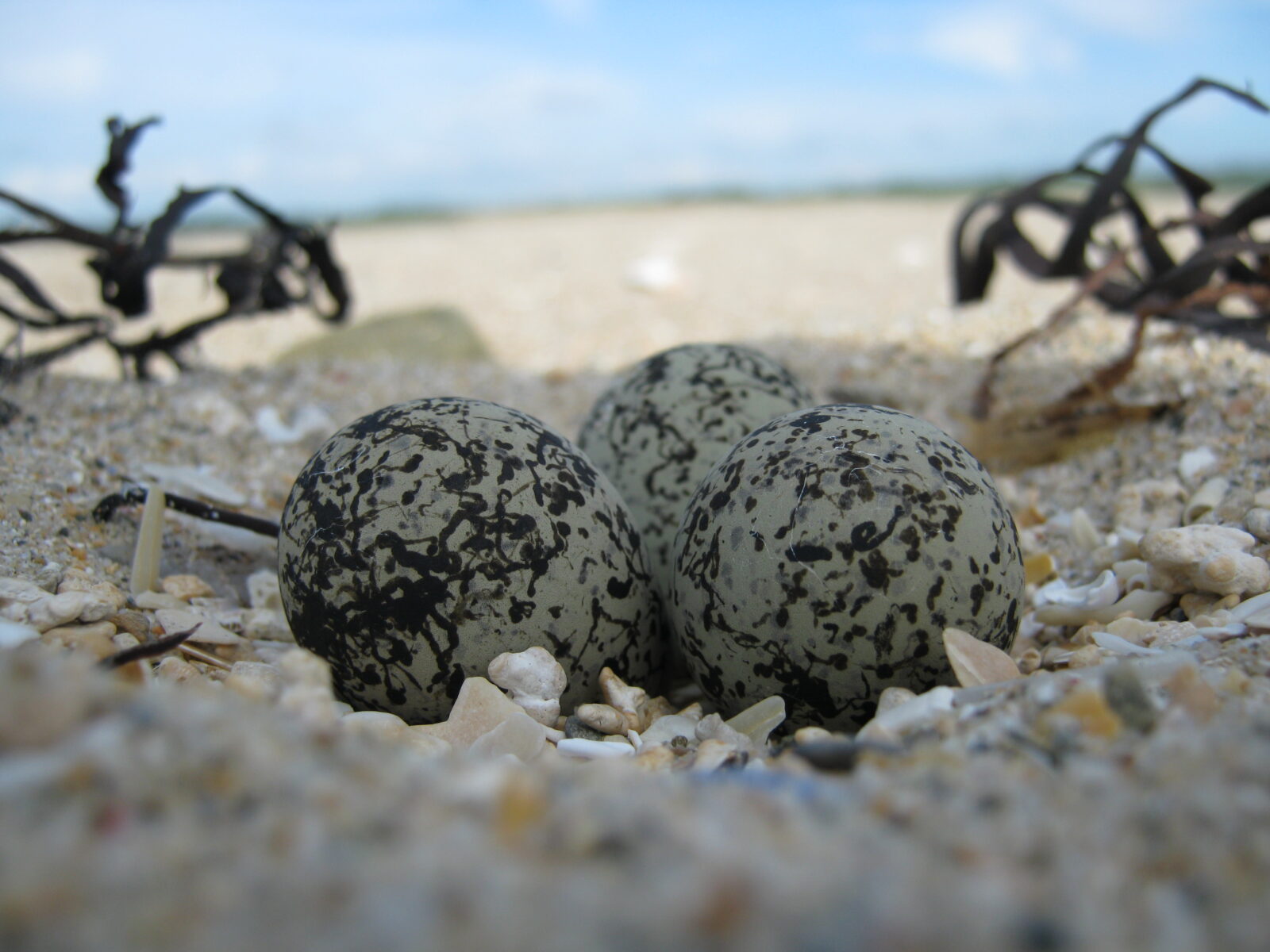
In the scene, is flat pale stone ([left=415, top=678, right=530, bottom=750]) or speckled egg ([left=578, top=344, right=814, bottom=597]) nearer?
flat pale stone ([left=415, top=678, right=530, bottom=750])

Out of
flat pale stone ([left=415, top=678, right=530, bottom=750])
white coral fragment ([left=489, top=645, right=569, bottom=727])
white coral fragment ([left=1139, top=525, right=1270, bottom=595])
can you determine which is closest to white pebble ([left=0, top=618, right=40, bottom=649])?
flat pale stone ([left=415, top=678, right=530, bottom=750])

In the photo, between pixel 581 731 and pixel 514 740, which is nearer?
pixel 514 740

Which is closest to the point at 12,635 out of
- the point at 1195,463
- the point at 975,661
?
the point at 975,661

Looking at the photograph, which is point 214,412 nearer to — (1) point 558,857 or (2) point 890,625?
(2) point 890,625

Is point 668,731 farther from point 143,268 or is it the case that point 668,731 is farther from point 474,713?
point 143,268

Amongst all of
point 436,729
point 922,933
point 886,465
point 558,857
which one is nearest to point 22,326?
point 436,729

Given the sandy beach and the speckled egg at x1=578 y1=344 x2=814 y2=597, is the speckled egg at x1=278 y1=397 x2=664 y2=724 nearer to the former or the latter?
the sandy beach

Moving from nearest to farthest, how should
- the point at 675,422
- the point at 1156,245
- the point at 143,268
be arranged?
the point at 675,422 → the point at 143,268 → the point at 1156,245
